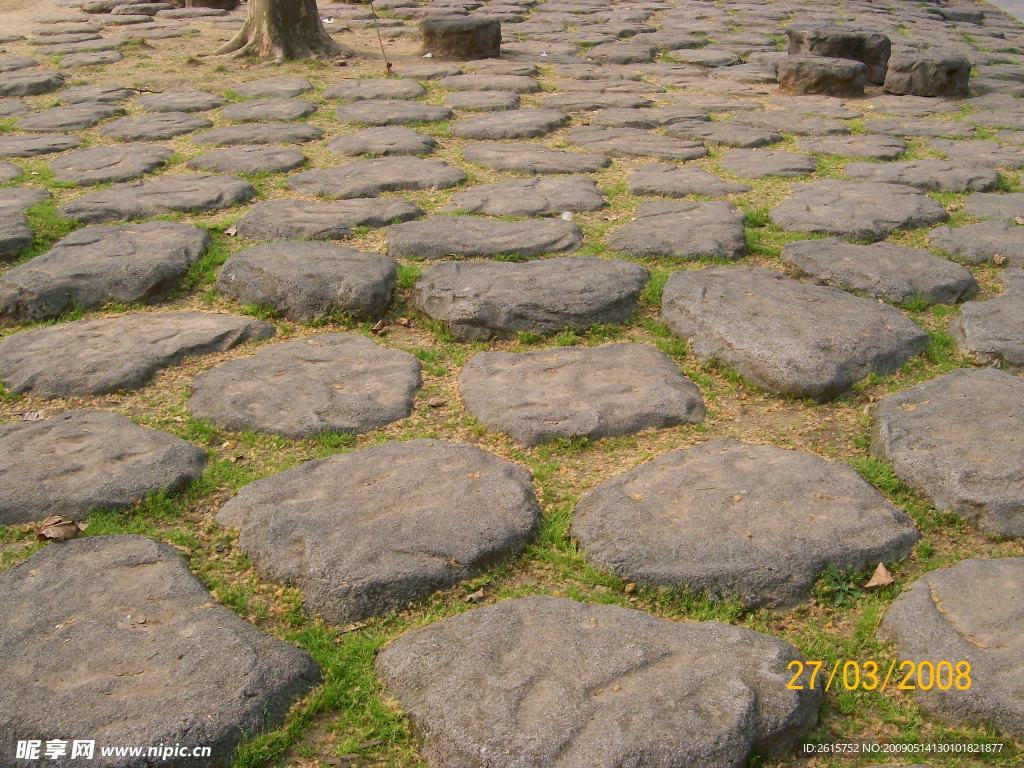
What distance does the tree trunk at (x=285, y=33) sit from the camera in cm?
677

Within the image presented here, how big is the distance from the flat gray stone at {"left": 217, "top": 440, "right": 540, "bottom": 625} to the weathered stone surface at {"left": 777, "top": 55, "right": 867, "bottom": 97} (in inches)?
192

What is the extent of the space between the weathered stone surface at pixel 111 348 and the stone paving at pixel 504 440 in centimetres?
1

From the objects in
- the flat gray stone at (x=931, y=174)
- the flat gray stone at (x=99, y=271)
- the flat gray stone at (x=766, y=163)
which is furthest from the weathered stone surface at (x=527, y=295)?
the flat gray stone at (x=931, y=174)

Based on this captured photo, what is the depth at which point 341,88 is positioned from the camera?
19.6ft

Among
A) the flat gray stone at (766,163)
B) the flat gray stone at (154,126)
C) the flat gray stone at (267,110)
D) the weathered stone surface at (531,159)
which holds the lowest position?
the flat gray stone at (766,163)

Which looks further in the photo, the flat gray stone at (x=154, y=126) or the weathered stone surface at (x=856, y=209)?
the flat gray stone at (x=154, y=126)

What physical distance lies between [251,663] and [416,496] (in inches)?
22.2

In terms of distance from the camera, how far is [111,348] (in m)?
2.75

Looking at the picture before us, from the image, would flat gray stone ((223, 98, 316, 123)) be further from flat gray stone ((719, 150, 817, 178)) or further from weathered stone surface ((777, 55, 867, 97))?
weathered stone surface ((777, 55, 867, 97))

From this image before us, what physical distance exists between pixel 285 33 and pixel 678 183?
378cm

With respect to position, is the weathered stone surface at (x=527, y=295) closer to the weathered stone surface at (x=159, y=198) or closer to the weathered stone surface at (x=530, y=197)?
the weathered stone surface at (x=530, y=197)

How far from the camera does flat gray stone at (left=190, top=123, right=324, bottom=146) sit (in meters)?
4.78

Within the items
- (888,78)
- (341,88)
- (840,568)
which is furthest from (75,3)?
(840,568)

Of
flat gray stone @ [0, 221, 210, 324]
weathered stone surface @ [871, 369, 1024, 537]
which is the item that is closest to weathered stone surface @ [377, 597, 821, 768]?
weathered stone surface @ [871, 369, 1024, 537]
